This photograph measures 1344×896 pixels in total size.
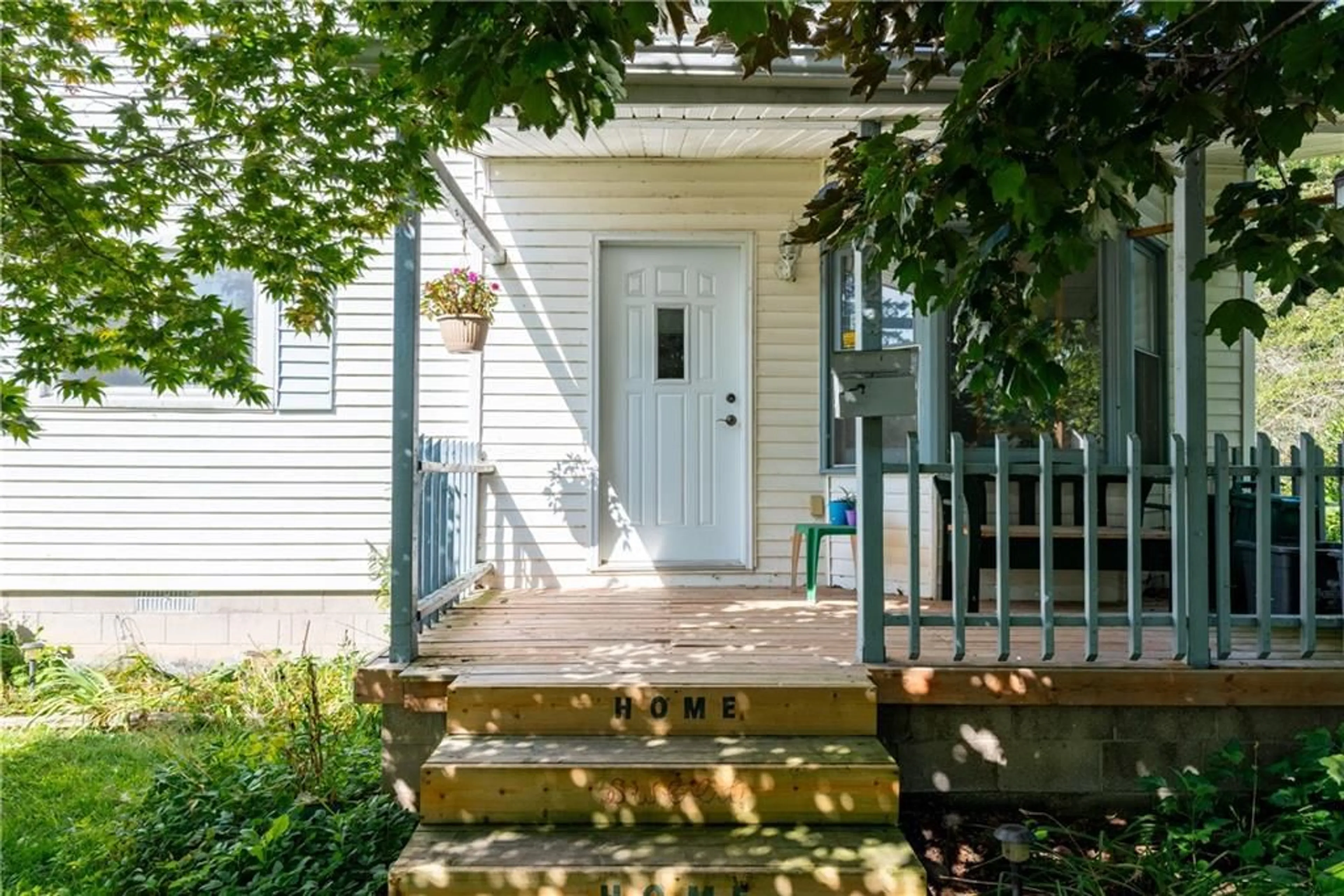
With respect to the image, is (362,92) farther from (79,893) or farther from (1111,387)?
(1111,387)

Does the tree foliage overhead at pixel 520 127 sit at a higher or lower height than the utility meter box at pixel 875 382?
higher

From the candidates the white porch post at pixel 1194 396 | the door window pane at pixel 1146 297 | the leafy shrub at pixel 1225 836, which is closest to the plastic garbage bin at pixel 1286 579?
the white porch post at pixel 1194 396

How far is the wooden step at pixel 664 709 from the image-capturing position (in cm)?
297

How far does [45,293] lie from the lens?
2568mm

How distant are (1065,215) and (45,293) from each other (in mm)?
2834

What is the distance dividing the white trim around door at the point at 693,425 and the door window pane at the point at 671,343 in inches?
0.8

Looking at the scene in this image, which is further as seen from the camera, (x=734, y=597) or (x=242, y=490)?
(x=242, y=490)

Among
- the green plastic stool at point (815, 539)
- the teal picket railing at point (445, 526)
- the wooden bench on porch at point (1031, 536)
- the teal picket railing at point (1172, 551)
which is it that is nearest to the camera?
the teal picket railing at point (1172, 551)

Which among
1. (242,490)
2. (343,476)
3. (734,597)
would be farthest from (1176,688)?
(242,490)

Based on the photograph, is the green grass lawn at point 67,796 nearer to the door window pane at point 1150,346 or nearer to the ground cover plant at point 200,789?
the ground cover plant at point 200,789

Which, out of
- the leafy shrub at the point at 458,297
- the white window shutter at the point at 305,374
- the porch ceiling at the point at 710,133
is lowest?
the white window shutter at the point at 305,374

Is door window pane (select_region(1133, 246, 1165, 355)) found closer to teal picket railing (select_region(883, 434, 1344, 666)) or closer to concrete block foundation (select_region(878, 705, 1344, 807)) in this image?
teal picket railing (select_region(883, 434, 1344, 666))

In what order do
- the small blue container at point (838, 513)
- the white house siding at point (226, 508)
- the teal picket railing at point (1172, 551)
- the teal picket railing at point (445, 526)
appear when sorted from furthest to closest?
the white house siding at point (226, 508) → the small blue container at point (838, 513) → the teal picket railing at point (445, 526) → the teal picket railing at point (1172, 551)

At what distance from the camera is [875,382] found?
10.5ft
